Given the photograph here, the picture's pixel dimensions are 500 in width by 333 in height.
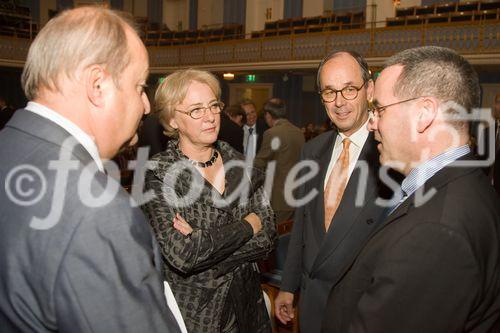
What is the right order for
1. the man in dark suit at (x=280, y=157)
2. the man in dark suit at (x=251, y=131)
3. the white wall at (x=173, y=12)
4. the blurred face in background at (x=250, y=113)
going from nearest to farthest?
the man in dark suit at (x=280, y=157) < the man in dark suit at (x=251, y=131) < the blurred face in background at (x=250, y=113) < the white wall at (x=173, y=12)

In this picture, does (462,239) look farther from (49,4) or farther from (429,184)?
(49,4)

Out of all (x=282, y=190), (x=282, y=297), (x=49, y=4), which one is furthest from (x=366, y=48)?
(x=49, y=4)

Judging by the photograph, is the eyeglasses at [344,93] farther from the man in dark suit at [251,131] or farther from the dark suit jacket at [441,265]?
the man in dark suit at [251,131]

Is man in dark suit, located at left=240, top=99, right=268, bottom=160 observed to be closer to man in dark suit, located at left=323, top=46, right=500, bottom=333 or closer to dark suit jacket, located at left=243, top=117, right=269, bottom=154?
dark suit jacket, located at left=243, top=117, right=269, bottom=154

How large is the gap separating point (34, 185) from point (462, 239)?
3.44 ft

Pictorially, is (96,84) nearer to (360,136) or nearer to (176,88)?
(176,88)

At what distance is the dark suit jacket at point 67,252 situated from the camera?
867mm

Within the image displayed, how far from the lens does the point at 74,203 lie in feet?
2.93

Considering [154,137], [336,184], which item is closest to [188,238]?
[336,184]

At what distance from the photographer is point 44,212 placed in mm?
892

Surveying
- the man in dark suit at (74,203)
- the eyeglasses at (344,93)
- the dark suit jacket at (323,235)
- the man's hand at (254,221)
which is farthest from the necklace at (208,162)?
the man in dark suit at (74,203)

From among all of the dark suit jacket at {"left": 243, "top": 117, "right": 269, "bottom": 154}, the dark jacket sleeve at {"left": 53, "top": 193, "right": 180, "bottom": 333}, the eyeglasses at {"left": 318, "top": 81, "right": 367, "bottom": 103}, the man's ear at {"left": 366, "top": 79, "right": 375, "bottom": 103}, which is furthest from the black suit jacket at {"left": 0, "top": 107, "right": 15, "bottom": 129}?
the dark jacket sleeve at {"left": 53, "top": 193, "right": 180, "bottom": 333}

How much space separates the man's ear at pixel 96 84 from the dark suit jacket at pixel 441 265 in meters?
0.89

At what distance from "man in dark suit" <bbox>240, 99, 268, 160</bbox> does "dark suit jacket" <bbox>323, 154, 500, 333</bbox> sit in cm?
465
